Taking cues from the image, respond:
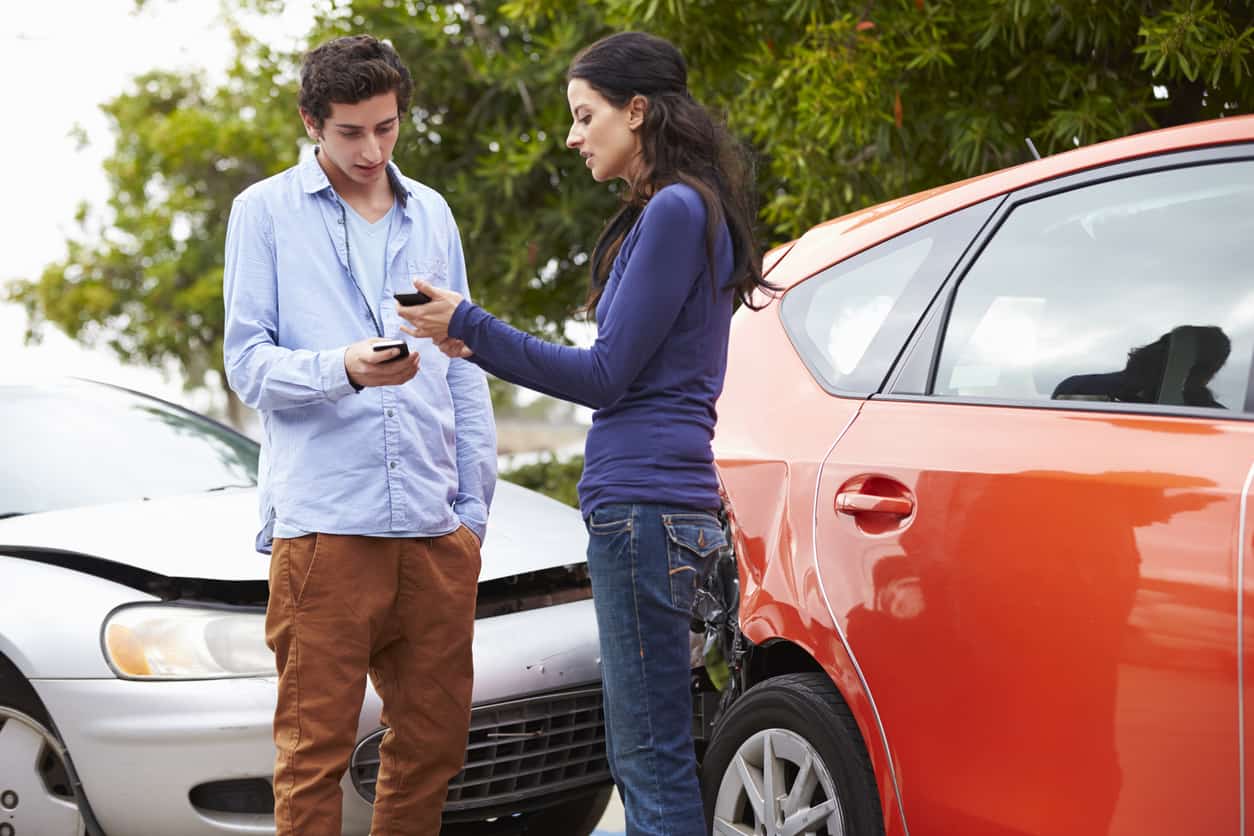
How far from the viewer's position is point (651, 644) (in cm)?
257

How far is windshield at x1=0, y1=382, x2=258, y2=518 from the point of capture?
421 centimetres

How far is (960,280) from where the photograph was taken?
2756mm

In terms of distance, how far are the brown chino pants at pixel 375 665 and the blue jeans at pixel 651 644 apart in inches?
22.4

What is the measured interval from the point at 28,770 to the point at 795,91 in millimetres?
3734

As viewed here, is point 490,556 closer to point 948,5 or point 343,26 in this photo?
point 948,5

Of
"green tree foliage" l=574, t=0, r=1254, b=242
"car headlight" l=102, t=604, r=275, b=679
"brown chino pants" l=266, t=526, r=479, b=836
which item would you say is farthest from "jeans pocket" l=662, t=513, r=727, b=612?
"green tree foliage" l=574, t=0, r=1254, b=242

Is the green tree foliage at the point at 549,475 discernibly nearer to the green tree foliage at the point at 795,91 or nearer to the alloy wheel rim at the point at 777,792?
the green tree foliage at the point at 795,91

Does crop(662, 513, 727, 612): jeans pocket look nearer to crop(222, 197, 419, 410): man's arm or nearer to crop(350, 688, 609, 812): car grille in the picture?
crop(222, 197, 419, 410): man's arm

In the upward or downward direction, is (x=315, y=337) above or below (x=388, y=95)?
below

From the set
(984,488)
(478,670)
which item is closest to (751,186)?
(984,488)

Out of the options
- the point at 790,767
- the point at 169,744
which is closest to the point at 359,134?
the point at 169,744

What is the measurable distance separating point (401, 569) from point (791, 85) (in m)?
3.33

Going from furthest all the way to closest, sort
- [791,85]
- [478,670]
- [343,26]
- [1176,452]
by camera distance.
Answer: [343,26], [791,85], [478,670], [1176,452]

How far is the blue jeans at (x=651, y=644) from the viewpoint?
255 cm
